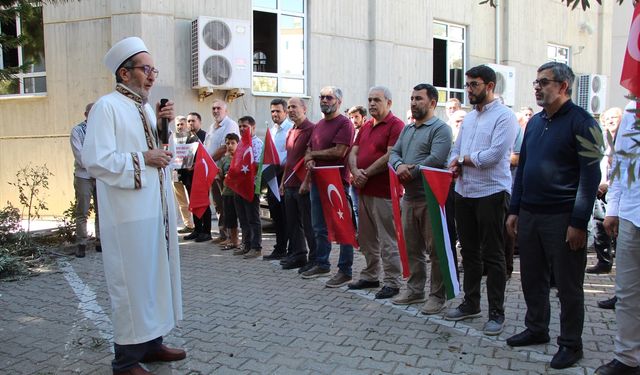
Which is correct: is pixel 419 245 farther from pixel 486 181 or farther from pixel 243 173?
pixel 243 173

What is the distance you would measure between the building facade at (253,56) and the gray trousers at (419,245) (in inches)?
286

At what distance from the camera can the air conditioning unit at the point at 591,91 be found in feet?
64.8

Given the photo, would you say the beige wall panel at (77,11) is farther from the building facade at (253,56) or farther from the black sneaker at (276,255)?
the black sneaker at (276,255)

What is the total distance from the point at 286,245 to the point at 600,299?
4.15 meters

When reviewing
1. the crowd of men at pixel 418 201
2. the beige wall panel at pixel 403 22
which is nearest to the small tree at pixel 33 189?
the crowd of men at pixel 418 201

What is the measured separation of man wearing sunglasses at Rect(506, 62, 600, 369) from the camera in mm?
3854

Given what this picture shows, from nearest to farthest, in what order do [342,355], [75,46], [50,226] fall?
[342,355], [50,226], [75,46]

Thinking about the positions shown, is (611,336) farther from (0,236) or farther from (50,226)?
(50,226)

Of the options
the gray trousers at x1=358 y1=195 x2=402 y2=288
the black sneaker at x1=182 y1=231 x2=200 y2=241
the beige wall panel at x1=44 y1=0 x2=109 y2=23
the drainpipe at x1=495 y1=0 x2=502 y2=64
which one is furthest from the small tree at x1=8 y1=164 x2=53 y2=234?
the drainpipe at x1=495 y1=0 x2=502 y2=64

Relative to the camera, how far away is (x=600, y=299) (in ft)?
19.1

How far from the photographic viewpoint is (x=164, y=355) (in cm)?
414

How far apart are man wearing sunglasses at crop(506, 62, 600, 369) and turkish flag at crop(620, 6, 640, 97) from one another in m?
0.62

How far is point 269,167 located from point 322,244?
152cm

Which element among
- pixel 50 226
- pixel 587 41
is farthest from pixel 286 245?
pixel 587 41
